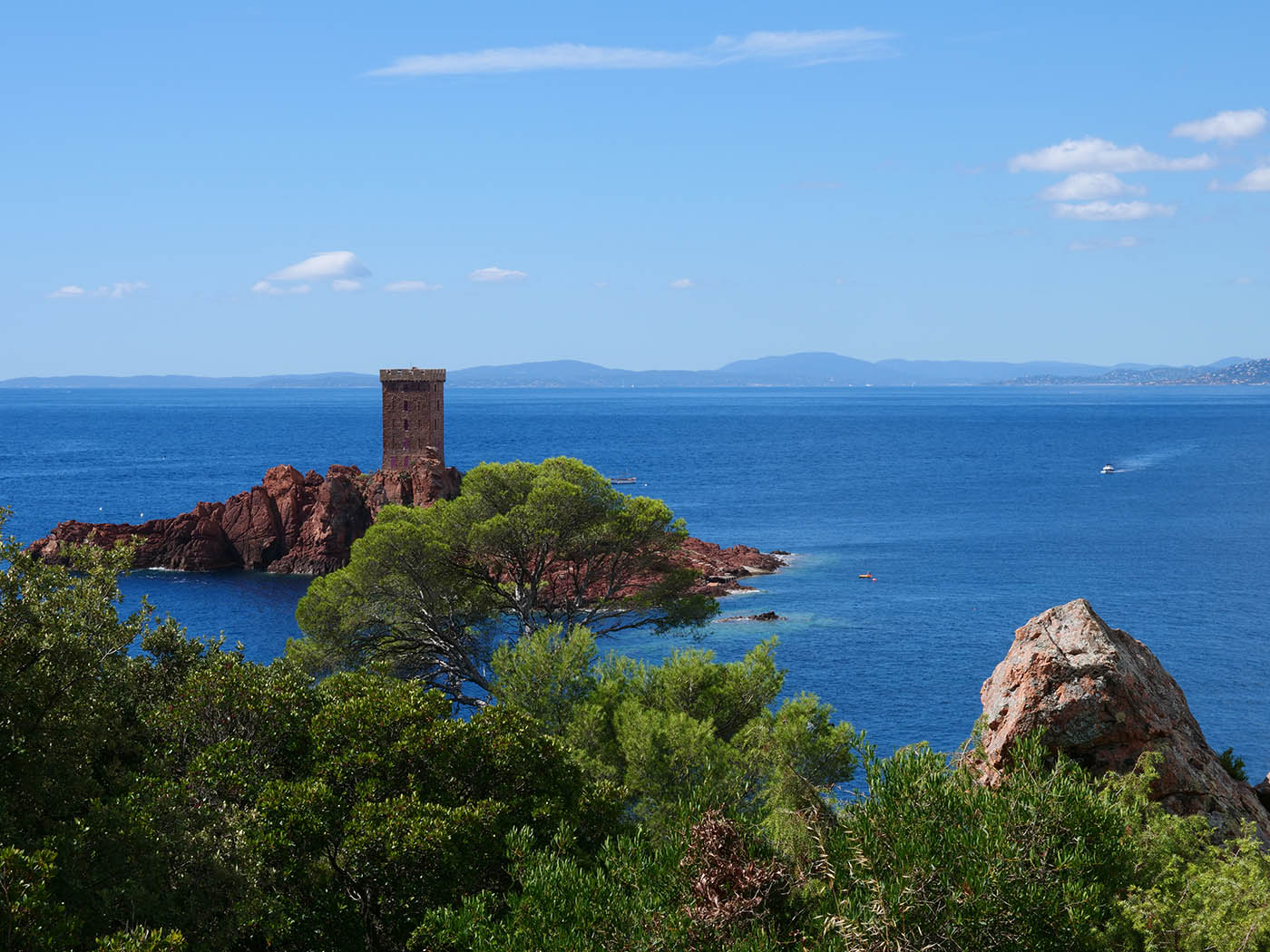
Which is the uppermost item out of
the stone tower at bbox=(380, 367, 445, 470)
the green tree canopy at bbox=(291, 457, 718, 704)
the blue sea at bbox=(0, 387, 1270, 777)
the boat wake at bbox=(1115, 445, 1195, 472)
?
the stone tower at bbox=(380, 367, 445, 470)

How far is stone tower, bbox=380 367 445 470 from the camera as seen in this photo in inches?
4587

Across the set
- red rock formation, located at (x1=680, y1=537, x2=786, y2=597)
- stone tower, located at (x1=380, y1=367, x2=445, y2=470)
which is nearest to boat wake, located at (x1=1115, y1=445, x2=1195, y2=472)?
red rock formation, located at (x1=680, y1=537, x2=786, y2=597)

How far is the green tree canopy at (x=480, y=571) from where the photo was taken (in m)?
38.2

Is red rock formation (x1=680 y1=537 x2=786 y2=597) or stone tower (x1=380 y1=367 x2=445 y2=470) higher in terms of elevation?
stone tower (x1=380 y1=367 x2=445 y2=470)

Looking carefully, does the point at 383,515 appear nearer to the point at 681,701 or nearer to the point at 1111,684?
the point at 681,701

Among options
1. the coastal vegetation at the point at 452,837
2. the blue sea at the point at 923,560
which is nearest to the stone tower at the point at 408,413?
the blue sea at the point at 923,560

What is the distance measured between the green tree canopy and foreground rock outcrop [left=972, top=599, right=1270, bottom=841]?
23154mm

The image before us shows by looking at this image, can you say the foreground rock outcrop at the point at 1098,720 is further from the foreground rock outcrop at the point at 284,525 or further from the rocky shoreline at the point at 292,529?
the foreground rock outcrop at the point at 284,525

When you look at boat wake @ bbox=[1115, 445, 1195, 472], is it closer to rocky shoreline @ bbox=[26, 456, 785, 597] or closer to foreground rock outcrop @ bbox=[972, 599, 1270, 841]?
rocky shoreline @ bbox=[26, 456, 785, 597]

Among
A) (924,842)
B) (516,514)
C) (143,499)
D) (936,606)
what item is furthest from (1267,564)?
(143,499)

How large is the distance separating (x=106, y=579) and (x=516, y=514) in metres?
21.1

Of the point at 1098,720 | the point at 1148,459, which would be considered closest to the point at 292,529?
the point at 1098,720

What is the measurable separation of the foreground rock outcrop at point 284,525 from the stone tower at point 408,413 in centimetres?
2230

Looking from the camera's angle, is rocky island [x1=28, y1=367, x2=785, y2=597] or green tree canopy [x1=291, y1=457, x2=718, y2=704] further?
rocky island [x1=28, y1=367, x2=785, y2=597]
